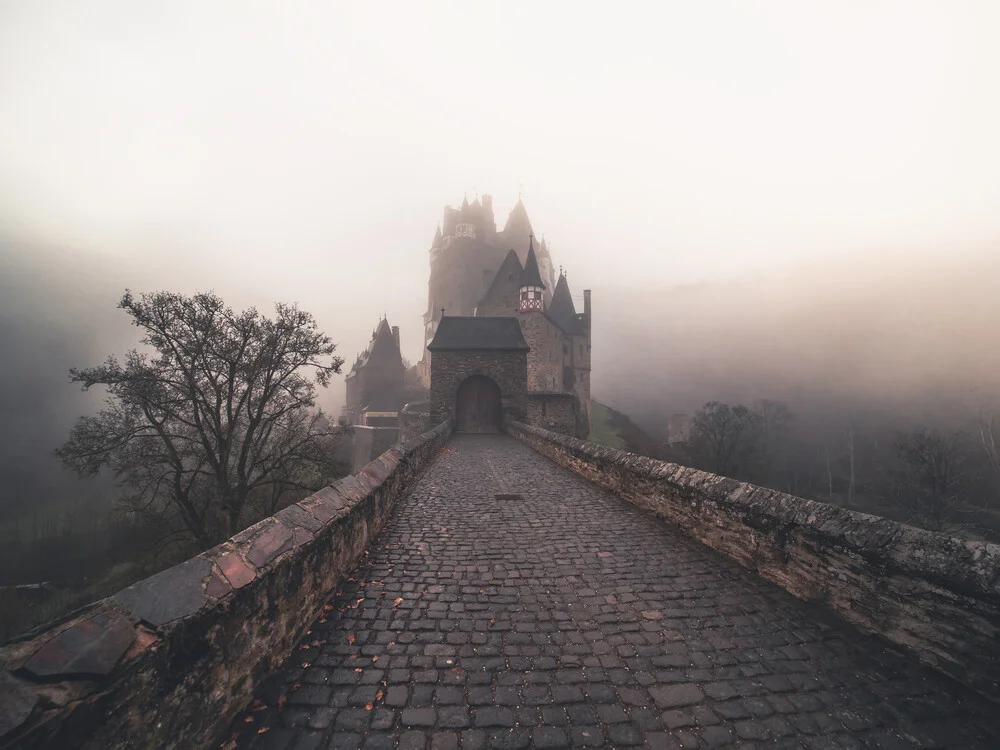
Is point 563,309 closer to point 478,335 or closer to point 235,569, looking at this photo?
point 478,335

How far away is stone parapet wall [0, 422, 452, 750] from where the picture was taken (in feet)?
4.50

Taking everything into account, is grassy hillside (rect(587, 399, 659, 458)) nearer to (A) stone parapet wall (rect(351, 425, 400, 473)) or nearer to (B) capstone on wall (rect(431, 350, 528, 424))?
(B) capstone on wall (rect(431, 350, 528, 424))

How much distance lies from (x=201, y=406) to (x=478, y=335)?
13122mm

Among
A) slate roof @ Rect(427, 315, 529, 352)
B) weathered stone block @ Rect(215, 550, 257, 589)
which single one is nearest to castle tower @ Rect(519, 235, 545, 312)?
slate roof @ Rect(427, 315, 529, 352)

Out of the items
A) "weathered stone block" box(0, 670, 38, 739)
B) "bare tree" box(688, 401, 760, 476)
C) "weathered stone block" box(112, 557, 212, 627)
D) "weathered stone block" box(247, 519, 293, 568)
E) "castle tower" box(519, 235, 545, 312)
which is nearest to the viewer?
"weathered stone block" box(0, 670, 38, 739)

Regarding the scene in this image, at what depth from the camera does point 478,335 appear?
2258 centimetres

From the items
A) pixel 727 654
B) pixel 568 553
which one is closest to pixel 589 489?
pixel 568 553

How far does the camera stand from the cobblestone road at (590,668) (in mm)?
2092

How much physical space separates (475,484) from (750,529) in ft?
17.3

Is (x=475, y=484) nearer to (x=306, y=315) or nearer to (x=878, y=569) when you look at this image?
(x=878, y=569)

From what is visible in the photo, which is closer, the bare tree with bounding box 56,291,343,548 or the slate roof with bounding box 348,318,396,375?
the bare tree with bounding box 56,291,343,548

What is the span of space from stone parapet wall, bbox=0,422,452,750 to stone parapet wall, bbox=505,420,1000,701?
13.6 feet

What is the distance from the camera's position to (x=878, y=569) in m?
2.90

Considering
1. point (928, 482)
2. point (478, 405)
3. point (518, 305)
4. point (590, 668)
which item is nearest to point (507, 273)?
point (518, 305)
